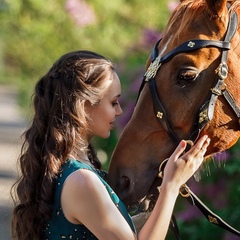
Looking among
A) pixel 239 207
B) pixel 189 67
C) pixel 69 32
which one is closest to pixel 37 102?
pixel 189 67

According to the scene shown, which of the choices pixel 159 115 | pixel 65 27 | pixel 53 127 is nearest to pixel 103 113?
pixel 53 127

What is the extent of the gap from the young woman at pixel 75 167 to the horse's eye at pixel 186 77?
0.98 feet

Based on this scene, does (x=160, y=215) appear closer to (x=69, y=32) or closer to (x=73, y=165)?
(x=73, y=165)

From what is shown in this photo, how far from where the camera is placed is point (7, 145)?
11883mm

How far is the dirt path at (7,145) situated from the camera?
754cm

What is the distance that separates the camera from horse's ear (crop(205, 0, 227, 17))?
3.54 meters

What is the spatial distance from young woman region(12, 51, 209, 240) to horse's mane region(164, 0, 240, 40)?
444 millimetres

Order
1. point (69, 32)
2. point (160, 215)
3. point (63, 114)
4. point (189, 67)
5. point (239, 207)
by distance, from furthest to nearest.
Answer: point (69, 32) → point (239, 207) → point (189, 67) → point (63, 114) → point (160, 215)

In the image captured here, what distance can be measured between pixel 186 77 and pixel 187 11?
0.34 metres

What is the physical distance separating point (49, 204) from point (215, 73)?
957 millimetres

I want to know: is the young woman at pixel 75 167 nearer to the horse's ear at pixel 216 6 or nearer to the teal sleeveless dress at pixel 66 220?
the teal sleeveless dress at pixel 66 220

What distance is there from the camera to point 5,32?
12.8 meters

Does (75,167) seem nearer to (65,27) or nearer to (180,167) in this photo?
(180,167)

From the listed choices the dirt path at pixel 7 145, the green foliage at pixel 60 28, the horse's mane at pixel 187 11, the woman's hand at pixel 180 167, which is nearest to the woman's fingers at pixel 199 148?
the woman's hand at pixel 180 167
